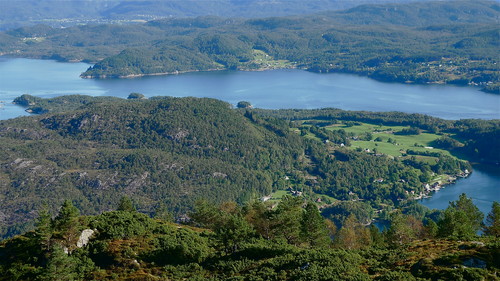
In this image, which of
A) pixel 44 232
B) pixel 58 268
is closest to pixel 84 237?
pixel 44 232

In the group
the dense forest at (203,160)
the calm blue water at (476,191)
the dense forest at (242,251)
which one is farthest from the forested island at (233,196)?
the calm blue water at (476,191)

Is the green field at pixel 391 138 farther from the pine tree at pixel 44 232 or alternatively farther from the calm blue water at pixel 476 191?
the pine tree at pixel 44 232

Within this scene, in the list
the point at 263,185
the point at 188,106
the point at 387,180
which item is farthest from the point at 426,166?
the point at 188,106

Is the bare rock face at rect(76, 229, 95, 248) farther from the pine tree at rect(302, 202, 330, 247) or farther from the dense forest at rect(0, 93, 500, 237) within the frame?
the dense forest at rect(0, 93, 500, 237)

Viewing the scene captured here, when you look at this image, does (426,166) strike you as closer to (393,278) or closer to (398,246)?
(398,246)

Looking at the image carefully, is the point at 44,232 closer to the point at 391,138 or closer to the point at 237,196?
the point at 237,196
